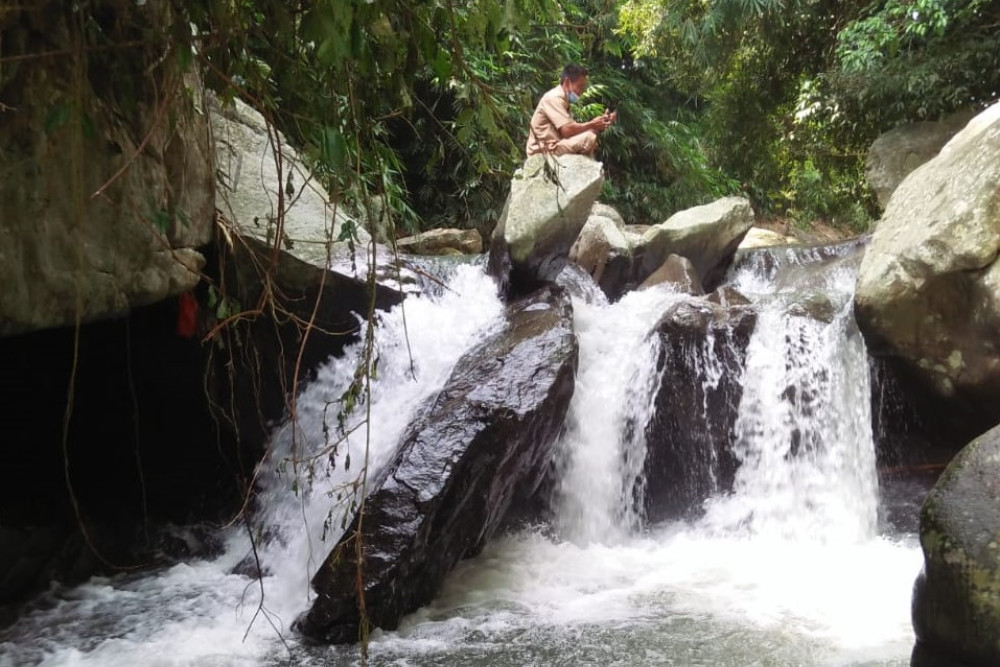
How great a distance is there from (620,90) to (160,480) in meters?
12.7

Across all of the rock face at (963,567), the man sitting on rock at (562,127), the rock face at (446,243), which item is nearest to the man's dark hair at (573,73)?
the man sitting on rock at (562,127)

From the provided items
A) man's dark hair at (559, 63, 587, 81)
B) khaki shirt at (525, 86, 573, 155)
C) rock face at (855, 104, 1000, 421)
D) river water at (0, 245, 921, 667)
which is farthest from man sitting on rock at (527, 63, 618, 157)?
rock face at (855, 104, 1000, 421)

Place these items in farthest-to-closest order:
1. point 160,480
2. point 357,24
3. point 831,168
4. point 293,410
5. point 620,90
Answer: point 620,90, point 831,168, point 160,480, point 293,410, point 357,24

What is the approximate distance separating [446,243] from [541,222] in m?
4.23

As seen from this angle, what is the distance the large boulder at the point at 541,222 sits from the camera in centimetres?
686

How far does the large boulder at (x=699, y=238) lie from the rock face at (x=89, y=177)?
565 cm

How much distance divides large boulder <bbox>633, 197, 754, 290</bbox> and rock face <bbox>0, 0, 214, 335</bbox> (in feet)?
18.5

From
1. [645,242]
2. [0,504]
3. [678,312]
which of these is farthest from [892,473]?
[0,504]

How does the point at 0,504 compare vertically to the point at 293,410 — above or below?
below

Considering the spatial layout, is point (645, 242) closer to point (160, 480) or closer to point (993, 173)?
point (993, 173)

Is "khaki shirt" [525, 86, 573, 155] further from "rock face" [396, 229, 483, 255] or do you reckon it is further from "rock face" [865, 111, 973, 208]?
"rock face" [865, 111, 973, 208]

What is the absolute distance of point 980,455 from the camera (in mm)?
2865

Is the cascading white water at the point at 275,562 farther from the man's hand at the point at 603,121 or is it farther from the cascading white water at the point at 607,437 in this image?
the man's hand at the point at 603,121

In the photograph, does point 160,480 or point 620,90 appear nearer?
point 160,480
